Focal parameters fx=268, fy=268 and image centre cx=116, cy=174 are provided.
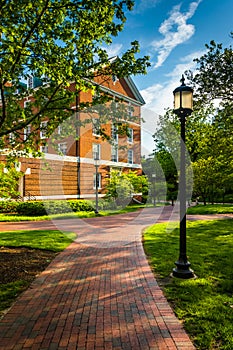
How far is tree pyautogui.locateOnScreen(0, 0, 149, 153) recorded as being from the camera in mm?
5039

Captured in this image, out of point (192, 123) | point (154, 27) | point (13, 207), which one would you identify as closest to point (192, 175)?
point (192, 123)

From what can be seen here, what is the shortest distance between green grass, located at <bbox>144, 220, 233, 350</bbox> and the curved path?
20 centimetres

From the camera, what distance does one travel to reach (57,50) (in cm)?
548

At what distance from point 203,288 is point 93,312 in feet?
6.48

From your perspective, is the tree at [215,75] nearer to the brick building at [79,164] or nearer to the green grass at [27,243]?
the brick building at [79,164]

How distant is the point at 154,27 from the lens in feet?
25.7

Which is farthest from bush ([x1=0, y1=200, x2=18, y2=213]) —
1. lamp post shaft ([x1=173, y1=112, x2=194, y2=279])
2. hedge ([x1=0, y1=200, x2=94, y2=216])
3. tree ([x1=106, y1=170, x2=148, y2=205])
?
lamp post shaft ([x1=173, y1=112, x2=194, y2=279])

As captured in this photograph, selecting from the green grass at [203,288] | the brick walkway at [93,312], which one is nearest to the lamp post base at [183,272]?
the green grass at [203,288]

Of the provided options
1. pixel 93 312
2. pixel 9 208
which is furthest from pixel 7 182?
pixel 9 208

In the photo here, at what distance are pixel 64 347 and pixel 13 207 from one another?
1666cm

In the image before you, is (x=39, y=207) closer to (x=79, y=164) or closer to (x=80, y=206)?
(x=80, y=206)

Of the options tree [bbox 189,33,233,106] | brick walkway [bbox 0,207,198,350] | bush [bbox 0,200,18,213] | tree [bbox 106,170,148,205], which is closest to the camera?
brick walkway [bbox 0,207,198,350]

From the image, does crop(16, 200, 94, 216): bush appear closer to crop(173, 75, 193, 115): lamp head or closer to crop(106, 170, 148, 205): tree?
crop(106, 170, 148, 205): tree

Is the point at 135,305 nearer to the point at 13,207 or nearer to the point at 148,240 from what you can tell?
the point at 148,240
